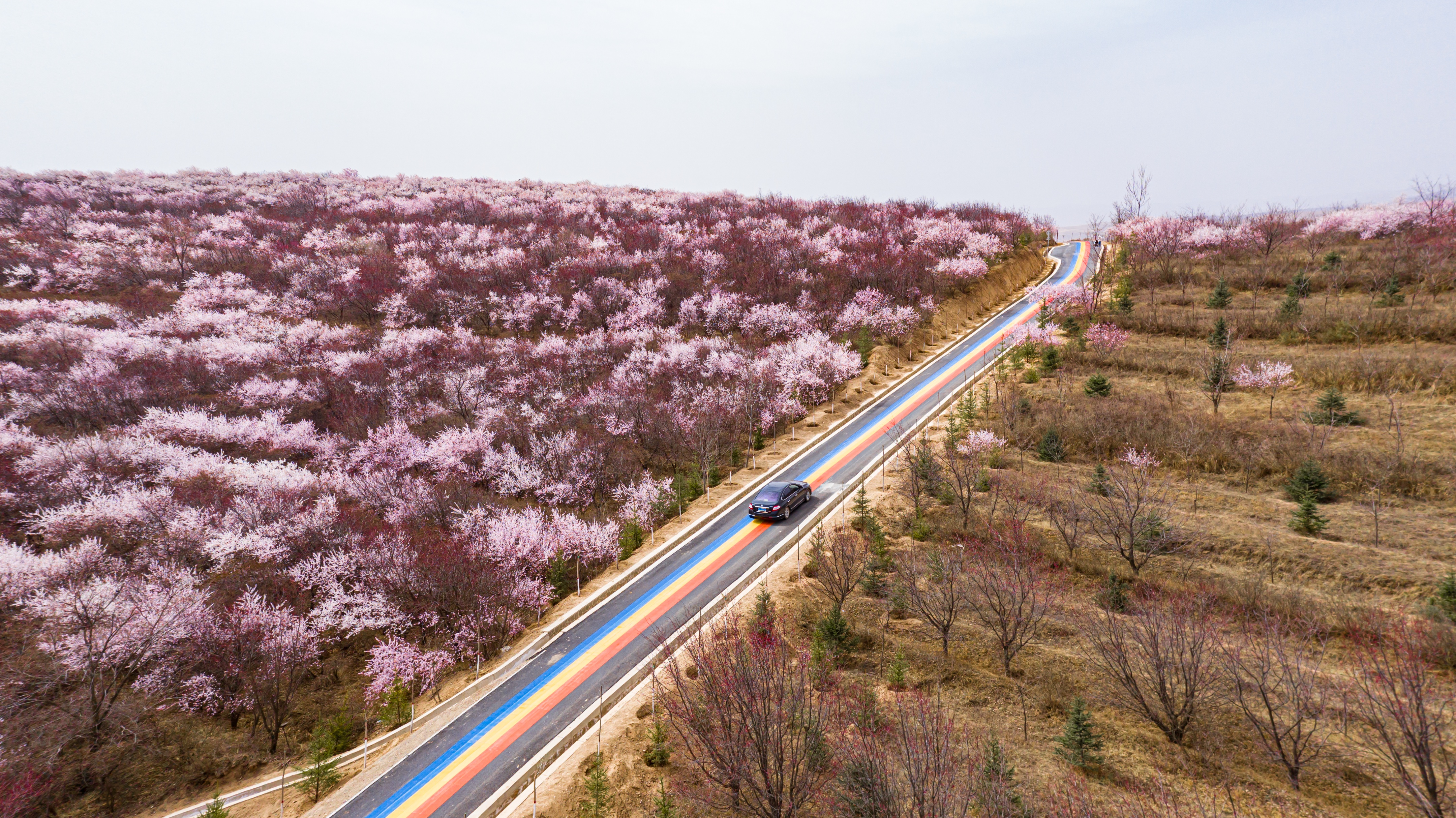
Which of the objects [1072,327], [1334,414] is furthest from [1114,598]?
[1072,327]

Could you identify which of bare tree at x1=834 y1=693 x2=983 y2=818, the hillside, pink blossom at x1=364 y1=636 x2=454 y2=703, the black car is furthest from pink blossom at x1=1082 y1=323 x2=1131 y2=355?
pink blossom at x1=364 y1=636 x2=454 y2=703

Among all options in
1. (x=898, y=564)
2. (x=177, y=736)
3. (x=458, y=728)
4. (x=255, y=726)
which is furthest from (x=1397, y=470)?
(x=177, y=736)

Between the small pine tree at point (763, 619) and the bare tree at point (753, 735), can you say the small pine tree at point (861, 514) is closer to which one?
the small pine tree at point (763, 619)

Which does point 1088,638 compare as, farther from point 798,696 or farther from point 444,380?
point 444,380

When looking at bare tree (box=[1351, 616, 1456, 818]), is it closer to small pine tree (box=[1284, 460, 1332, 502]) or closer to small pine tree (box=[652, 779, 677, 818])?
small pine tree (box=[1284, 460, 1332, 502])

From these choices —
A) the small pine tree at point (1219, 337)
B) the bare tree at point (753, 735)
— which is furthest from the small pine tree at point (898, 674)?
the small pine tree at point (1219, 337)
